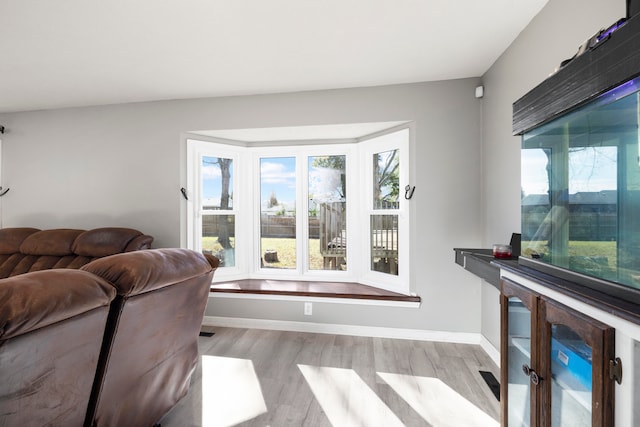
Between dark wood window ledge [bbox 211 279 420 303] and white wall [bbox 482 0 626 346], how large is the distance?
88cm

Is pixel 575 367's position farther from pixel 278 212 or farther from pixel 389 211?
pixel 278 212

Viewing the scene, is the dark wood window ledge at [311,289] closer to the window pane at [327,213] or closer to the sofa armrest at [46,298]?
the window pane at [327,213]

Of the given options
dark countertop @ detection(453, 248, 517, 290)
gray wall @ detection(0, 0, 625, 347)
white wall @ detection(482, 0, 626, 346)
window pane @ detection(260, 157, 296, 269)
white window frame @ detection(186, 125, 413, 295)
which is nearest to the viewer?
white wall @ detection(482, 0, 626, 346)

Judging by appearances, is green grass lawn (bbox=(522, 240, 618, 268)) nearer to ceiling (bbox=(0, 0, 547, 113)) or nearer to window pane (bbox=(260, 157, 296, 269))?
ceiling (bbox=(0, 0, 547, 113))

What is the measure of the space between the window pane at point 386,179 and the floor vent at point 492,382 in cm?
153

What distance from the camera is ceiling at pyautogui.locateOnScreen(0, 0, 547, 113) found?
5.64 ft

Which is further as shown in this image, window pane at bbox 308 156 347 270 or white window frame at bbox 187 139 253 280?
window pane at bbox 308 156 347 270

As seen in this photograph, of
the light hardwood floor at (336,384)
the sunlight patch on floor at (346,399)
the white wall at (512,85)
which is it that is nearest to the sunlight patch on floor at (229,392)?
the light hardwood floor at (336,384)

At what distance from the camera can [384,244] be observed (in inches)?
121

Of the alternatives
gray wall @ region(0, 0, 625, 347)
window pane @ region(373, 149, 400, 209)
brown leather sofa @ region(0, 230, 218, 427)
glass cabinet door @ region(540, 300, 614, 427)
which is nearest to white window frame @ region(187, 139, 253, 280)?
gray wall @ region(0, 0, 625, 347)

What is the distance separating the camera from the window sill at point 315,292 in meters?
2.76

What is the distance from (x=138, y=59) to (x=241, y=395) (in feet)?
8.32

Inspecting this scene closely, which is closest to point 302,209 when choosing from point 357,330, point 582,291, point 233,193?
point 233,193

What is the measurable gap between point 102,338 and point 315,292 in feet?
6.56
